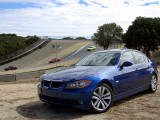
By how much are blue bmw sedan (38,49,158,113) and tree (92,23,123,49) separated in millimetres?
56899

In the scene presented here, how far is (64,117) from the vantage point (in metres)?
4.67

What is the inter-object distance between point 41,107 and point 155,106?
9.79ft

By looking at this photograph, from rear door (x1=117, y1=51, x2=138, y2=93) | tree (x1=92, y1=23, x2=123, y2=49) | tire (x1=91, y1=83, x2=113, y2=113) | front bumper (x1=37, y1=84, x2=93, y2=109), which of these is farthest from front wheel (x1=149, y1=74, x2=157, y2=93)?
tree (x1=92, y1=23, x2=123, y2=49)

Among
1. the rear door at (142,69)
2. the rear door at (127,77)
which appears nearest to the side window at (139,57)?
the rear door at (142,69)

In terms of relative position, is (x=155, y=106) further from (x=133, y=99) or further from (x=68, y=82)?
(x=68, y=82)

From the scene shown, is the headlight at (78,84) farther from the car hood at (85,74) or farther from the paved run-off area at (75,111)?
the paved run-off area at (75,111)

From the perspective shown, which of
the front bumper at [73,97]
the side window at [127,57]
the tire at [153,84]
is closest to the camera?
the front bumper at [73,97]

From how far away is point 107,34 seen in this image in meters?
62.9

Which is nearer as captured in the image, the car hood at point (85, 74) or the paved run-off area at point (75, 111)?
the paved run-off area at point (75, 111)

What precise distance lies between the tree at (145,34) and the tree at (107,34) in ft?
77.5

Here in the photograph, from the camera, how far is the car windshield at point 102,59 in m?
5.83

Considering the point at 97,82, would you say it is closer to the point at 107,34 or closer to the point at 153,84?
the point at 153,84

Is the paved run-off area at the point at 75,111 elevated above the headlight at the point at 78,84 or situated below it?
below

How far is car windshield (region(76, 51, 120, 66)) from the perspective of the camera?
5828 millimetres
